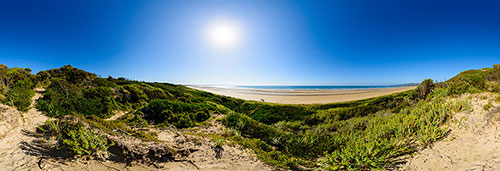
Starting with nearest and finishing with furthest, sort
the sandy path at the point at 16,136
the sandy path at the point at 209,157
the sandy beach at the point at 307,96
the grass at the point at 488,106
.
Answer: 1. the sandy path at the point at 16,136
2. the sandy path at the point at 209,157
3. the grass at the point at 488,106
4. the sandy beach at the point at 307,96

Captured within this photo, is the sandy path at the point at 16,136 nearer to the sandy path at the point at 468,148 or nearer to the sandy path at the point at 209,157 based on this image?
the sandy path at the point at 209,157

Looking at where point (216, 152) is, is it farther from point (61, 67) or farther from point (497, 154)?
point (61, 67)

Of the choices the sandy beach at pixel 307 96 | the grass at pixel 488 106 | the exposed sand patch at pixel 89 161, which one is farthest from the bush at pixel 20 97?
the sandy beach at pixel 307 96

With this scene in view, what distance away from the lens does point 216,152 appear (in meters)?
4.39

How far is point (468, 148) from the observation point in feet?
11.1

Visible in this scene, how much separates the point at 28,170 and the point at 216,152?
3883 millimetres

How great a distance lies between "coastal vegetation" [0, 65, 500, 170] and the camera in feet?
12.6

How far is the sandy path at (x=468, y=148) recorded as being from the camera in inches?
117

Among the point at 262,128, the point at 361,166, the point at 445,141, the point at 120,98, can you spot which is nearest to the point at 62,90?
the point at 120,98

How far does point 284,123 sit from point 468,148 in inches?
269

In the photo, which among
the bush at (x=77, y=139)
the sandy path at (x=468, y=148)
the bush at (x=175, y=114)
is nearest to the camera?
the sandy path at (x=468, y=148)

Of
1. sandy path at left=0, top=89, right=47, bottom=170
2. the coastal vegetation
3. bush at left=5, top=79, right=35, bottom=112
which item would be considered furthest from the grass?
bush at left=5, top=79, right=35, bottom=112

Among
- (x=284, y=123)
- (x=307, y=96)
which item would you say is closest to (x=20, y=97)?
(x=284, y=123)

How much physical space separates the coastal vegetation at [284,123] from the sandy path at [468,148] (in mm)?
240
